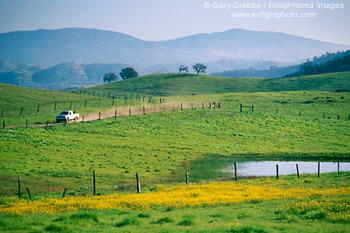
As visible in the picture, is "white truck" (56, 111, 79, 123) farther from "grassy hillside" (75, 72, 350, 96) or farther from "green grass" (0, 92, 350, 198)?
"grassy hillside" (75, 72, 350, 96)

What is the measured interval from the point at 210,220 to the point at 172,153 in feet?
133

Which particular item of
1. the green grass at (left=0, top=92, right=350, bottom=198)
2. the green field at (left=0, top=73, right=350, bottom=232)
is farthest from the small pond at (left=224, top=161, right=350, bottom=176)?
the green grass at (left=0, top=92, right=350, bottom=198)

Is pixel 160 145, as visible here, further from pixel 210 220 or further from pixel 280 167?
pixel 210 220

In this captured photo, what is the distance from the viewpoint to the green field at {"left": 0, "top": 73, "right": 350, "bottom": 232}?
19.8 metres

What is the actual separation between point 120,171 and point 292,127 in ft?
165

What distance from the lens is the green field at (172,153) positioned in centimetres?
1984

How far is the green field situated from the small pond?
3.22 meters

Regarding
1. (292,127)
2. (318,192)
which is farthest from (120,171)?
(292,127)

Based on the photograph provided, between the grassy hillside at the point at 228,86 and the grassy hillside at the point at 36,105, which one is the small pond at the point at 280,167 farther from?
the grassy hillside at the point at 228,86

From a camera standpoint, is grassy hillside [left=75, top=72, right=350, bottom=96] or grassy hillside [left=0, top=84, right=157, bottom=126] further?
grassy hillside [left=75, top=72, right=350, bottom=96]

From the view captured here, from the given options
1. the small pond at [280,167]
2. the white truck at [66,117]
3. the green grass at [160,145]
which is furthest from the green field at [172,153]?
the white truck at [66,117]

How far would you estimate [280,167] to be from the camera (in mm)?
51750

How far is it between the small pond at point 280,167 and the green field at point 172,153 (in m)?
3.22

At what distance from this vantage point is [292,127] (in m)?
83.0
